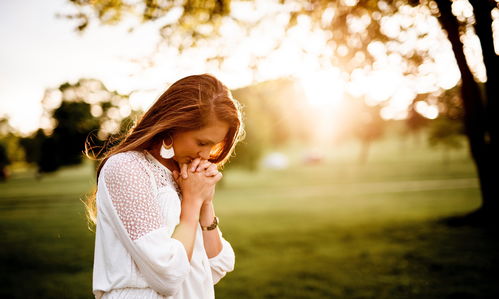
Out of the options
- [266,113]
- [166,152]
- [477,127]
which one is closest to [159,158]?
[166,152]

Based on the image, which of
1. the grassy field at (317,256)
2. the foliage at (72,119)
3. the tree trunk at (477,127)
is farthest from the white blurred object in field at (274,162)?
the tree trunk at (477,127)

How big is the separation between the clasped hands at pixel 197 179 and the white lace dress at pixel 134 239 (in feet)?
0.48

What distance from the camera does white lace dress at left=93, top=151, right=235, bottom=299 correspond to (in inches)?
67.0

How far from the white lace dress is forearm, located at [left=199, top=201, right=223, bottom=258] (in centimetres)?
35

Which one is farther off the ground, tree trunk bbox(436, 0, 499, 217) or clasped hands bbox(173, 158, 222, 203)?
clasped hands bbox(173, 158, 222, 203)

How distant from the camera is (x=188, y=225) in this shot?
6.12ft

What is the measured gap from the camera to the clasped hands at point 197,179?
199cm

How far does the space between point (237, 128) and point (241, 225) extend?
1221cm

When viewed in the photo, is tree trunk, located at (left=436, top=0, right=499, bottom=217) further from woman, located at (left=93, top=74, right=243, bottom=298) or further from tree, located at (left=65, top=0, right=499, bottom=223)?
woman, located at (left=93, top=74, right=243, bottom=298)

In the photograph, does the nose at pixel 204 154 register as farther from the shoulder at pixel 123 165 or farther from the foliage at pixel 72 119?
the foliage at pixel 72 119

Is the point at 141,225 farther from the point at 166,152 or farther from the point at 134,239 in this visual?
the point at 166,152

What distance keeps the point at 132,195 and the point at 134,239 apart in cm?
19

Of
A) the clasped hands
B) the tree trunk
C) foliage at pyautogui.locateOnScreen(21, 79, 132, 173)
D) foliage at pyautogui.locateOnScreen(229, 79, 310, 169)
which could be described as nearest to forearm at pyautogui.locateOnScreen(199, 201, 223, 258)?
the clasped hands

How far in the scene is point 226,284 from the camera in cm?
697
